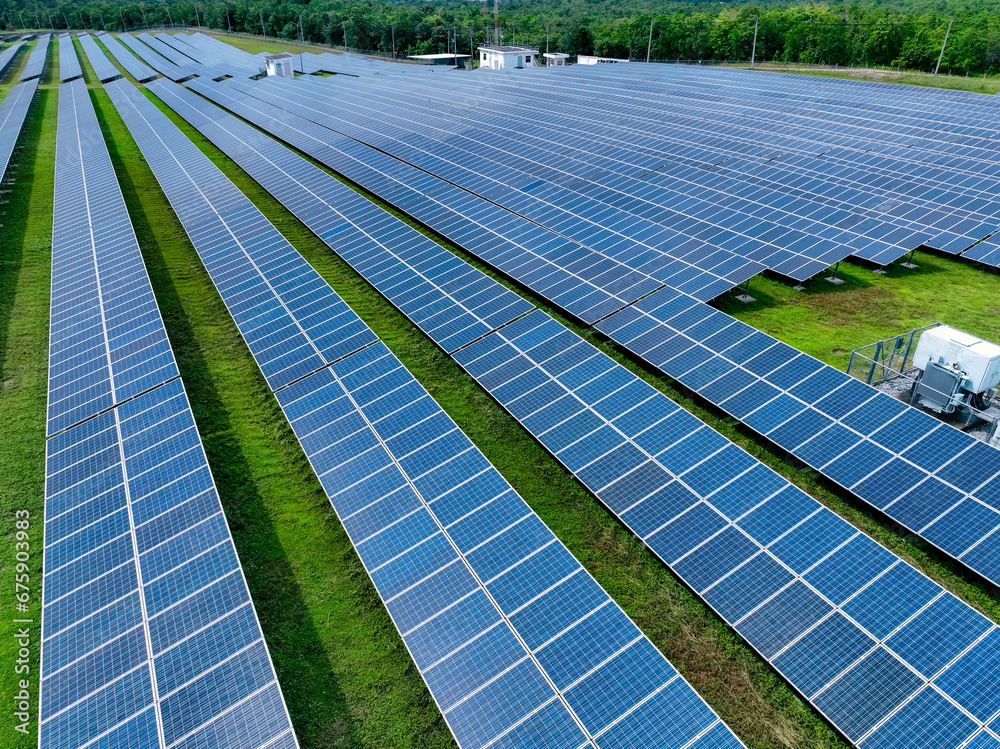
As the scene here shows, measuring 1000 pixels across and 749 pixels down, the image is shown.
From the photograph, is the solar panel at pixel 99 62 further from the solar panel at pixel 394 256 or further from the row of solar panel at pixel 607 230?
the row of solar panel at pixel 607 230

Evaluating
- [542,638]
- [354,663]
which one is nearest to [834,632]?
[542,638]

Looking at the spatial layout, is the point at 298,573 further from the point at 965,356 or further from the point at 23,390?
the point at 965,356

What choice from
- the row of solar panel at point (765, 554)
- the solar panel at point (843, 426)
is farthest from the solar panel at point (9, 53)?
the row of solar panel at point (765, 554)

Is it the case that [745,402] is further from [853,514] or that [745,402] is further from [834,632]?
[834,632]

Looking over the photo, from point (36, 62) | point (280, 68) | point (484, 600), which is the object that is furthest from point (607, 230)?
point (36, 62)

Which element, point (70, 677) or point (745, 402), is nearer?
point (70, 677)

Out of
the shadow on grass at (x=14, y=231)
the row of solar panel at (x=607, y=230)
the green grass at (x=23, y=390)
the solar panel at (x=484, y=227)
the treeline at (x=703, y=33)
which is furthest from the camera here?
the treeline at (x=703, y=33)
